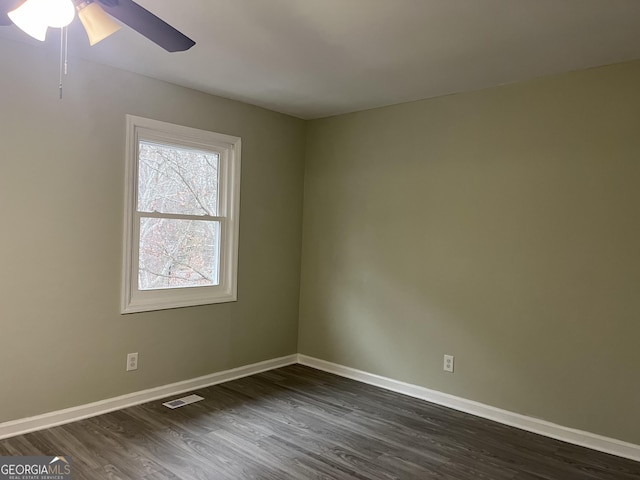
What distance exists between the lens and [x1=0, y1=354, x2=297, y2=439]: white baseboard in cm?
285

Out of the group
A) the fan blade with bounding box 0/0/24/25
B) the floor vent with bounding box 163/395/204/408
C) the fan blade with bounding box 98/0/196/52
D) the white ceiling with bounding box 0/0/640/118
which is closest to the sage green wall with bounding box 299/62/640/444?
the white ceiling with bounding box 0/0/640/118

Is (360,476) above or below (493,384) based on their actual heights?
below

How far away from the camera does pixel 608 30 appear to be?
94.7 inches

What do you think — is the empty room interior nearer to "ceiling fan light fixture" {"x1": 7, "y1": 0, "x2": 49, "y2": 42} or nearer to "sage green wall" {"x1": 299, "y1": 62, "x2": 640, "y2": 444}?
"sage green wall" {"x1": 299, "y1": 62, "x2": 640, "y2": 444}

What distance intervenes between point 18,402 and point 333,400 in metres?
2.09

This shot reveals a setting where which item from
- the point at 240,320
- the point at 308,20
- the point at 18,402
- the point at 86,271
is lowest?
the point at 18,402

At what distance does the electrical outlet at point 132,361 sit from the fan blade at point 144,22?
2338mm

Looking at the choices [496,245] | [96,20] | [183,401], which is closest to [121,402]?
[183,401]

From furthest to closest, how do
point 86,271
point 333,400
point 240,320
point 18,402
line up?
point 240,320 → point 333,400 → point 86,271 → point 18,402

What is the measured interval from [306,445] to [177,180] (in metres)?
2.15

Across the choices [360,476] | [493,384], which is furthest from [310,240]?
[360,476]

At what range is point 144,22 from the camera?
166 cm

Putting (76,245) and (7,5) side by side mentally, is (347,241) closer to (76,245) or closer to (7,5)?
(76,245)

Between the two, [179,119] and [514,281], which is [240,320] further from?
[514,281]
